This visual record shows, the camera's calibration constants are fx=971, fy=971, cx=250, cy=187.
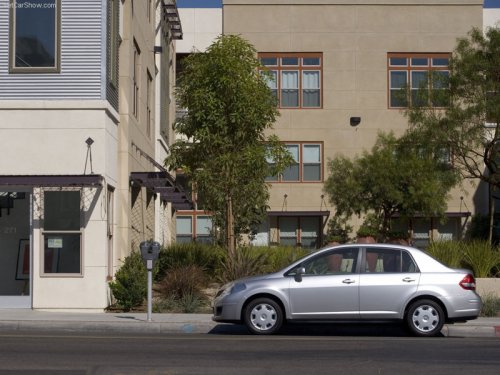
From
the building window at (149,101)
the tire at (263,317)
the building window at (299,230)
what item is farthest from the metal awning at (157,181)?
the building window at (299,230)

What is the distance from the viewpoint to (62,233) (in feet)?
69.1

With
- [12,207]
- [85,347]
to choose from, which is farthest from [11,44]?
[85,347]

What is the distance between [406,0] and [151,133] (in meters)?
20.0

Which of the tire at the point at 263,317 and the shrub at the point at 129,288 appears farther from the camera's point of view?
the shrub at the point at 129,288

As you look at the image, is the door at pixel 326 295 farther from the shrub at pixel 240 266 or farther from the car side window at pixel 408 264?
the shrub at pixel 240 266

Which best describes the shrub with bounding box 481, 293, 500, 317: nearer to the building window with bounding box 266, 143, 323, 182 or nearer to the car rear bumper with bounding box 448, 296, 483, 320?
the car rear bumper with bounding box 448, 296, 483, 320

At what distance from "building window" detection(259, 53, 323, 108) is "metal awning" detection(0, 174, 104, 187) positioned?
89.0 feet

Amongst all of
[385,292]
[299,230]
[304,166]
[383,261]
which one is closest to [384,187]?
[304,166]

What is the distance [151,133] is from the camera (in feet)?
106

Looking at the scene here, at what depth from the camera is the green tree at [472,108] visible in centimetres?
2677

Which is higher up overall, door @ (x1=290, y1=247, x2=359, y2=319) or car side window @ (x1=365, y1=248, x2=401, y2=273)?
car side window @ (x1=365, y1=248, x2=401, y2=273)

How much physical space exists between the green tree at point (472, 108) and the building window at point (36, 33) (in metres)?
11.3

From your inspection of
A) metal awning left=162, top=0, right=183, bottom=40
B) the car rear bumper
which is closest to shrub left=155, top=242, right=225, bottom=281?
the car rear bumper

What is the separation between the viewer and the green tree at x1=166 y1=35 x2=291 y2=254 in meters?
24.7
